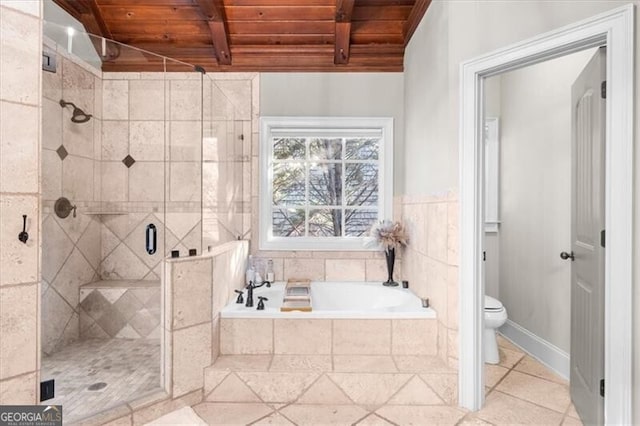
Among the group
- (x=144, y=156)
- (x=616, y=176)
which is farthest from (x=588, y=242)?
(x=144, y=156)

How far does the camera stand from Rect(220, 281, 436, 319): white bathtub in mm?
2023

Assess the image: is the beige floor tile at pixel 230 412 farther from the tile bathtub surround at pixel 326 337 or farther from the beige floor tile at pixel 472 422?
the beige floor tile at pixel 472 422

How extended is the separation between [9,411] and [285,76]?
110 inches

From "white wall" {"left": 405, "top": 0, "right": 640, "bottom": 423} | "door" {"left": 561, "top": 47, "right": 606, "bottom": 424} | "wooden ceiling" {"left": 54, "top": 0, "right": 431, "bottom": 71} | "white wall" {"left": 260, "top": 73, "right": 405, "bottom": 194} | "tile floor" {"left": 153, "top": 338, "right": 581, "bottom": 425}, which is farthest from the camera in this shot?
"white wall" {"left": 260, "top": 73, "right": 405, "bottom": 194}

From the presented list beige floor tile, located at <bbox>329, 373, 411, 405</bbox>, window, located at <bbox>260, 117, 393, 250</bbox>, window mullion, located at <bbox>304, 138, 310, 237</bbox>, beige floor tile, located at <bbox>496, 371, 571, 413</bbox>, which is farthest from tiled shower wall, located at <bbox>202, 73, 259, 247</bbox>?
beige floor tile, located at <bbox>496, 371, 571, 413</bbox>

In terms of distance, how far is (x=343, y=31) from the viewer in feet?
8.11

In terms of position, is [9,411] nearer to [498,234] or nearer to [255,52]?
[255,52]

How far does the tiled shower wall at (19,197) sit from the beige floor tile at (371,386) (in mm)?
1506

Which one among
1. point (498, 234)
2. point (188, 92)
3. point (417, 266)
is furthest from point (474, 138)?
point (188, 92)

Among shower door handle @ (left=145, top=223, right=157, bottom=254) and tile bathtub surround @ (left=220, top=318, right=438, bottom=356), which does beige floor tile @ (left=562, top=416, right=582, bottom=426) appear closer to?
tile bathtub surround @ (left=220, top=318, right=438, bottom=356)

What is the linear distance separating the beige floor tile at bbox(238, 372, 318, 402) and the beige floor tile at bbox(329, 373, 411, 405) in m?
0.19

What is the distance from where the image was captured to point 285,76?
2.84 m

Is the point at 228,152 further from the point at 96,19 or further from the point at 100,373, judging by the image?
the point at 100,373

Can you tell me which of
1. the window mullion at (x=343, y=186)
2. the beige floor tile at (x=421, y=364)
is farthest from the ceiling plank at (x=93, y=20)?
the beige floor tile at (x=421, y=364)
